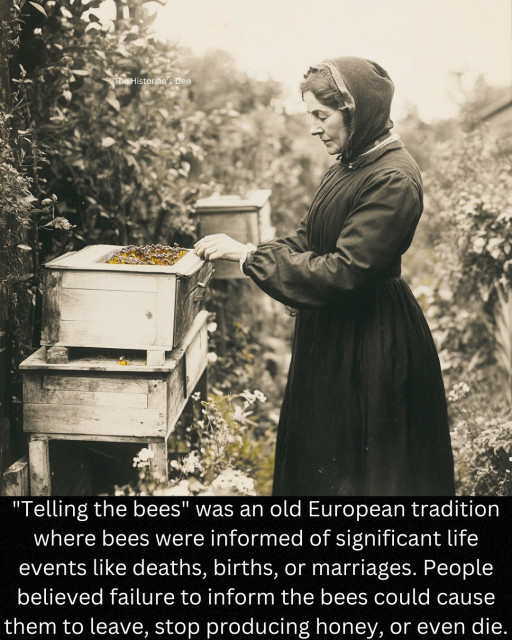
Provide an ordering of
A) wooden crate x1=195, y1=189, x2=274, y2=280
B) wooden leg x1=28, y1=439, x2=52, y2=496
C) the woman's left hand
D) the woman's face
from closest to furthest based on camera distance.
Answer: the woman's face < the woman's left hand < wooden leg x1=28, y1=439, x2=52, y2=496 < wooden crate x1=195, y1=189, x2=274, y2=280

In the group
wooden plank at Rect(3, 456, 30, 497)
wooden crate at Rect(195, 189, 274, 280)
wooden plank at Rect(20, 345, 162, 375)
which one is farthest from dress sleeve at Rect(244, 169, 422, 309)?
wooden crate at Rect(195, 189, 274, 280)

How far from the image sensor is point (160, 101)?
13.8ft

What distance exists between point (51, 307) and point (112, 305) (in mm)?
240

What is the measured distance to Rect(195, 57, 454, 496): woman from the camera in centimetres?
244

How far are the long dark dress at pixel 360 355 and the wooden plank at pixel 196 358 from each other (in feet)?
2.10

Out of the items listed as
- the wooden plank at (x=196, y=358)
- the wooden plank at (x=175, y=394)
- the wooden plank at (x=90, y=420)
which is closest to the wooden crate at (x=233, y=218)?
the wooden plank at (x=196, y=358)

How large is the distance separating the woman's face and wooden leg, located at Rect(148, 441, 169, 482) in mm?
1354

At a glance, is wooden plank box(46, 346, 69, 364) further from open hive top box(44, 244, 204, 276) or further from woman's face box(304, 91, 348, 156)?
woman's face box(304, 91, 348, 156)

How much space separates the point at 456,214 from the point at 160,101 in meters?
2.11

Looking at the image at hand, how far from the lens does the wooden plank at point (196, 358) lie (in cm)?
325

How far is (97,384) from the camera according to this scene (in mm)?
2812

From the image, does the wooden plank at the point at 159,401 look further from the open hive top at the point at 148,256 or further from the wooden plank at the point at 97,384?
the open hive top at the point at 148,256
